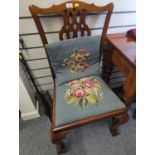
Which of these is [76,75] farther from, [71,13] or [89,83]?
[71,13]

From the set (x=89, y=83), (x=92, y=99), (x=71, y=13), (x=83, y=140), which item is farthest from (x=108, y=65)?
(x=83, y=140)

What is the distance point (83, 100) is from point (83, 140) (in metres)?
0.49

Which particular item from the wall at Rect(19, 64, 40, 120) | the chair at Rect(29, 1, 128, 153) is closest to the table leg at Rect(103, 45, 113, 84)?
the chair at Rect(29, 1, 128, 153)

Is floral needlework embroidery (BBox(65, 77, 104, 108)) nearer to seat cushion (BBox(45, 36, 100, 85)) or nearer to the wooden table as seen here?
seat cushion (BBox(45, 36, 100, 85))

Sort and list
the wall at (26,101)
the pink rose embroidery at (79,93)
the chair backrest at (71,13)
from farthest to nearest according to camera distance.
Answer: the wall at (26,101) < the pink rose embroidery at (79,93) < the chair backrest at (71,13)

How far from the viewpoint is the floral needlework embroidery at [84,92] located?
936 millimetres

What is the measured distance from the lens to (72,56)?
0.99 m

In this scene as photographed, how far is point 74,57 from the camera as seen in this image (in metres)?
1.00

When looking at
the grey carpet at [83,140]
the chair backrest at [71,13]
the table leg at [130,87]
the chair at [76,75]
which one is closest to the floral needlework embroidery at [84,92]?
the chair at [76,75]

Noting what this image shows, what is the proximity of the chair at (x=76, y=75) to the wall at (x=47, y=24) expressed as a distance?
85mm

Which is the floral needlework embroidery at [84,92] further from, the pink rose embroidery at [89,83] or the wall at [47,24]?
the wall at [47,24]
